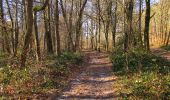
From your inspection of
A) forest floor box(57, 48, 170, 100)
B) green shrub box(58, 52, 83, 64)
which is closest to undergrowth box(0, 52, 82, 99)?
forest floor box(57, 48, 170, 100)

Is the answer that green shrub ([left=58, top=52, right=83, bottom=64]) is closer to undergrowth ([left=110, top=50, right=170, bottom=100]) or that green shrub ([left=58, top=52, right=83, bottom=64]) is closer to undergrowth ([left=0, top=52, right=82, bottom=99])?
undergrowth ([left=0, top=52, right=82, bottom=99])

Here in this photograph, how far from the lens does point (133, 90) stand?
14398 millimetres

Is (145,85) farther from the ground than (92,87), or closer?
farther from the ground

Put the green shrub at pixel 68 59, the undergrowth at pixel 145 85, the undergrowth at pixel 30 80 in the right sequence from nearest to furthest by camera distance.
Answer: the undergrowth at pixel 145 85 < the undergrowth at pixel 30 80 < the green shrub at pixel 68 59

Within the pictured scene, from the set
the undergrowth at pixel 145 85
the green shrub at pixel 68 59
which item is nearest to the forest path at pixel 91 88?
the undergrowth at pixel 145 85

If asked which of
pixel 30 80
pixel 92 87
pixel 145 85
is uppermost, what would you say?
pixel 30 80

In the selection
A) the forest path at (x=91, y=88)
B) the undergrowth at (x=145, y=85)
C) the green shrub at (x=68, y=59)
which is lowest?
the forest path at (x=91, y=88)

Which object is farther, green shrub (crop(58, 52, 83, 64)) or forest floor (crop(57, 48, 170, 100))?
green shrub (crop(58, 52, 83, 64))

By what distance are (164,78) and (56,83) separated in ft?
18.0

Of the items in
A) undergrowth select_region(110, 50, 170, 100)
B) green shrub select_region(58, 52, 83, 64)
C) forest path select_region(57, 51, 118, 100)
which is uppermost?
green shrub select_region(58, 52, 83, 64)

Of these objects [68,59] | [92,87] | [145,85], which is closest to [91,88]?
[92,87]


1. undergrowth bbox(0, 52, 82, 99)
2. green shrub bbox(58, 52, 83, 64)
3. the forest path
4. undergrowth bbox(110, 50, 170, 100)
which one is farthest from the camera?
green shrub bbox(58, 52, 83, 64)

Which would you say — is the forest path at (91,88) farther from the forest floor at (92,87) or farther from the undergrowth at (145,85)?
the undergrowth at (145,85)

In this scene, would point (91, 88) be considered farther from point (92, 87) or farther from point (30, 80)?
point (30, 80)
